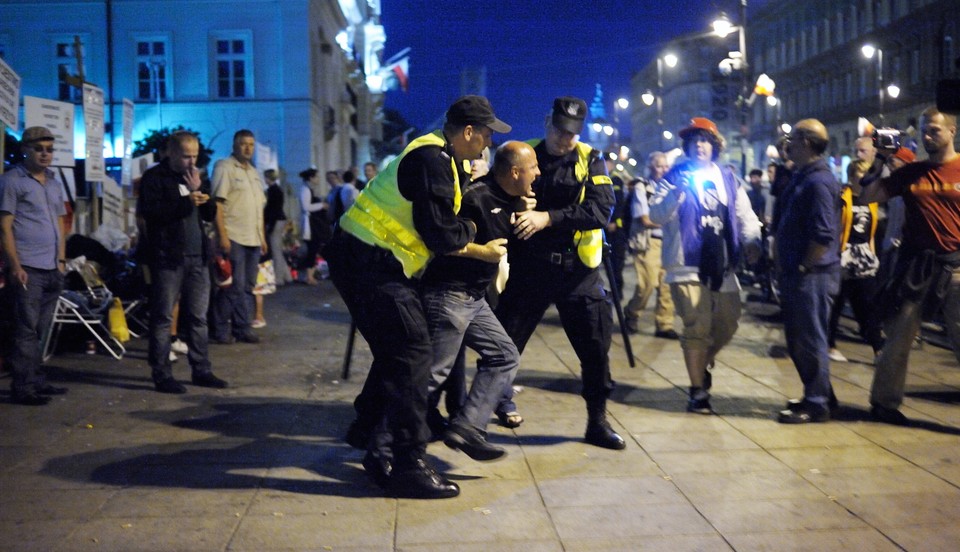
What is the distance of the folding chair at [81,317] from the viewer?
920 centimetres

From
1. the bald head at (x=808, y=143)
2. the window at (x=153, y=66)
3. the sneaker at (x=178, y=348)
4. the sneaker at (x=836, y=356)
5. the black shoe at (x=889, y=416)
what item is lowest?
the black shoe at (x=889, y=416)

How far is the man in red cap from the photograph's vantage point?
6824 mm

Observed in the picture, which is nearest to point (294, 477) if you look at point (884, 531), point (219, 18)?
point (884, 531)

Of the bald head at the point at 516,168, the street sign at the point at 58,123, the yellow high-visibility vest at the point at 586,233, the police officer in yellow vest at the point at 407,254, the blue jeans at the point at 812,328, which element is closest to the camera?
the police officer in yellow vest at the point at 407,254

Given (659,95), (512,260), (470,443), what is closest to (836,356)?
(512,260)

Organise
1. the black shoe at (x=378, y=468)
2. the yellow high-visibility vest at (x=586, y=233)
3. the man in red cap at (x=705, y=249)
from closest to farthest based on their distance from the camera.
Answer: the black shoe at (x=378, y=468), the yellow high-visibility vest at (x=586, y=233), the man in red cap at (x=705, y=249)

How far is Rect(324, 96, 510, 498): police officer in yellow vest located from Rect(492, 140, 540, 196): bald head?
18.2 inches

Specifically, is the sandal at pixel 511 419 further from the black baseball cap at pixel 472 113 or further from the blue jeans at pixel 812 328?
the black baseball cap at pixel 472 113

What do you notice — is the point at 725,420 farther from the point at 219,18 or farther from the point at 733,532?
the point at 219,18

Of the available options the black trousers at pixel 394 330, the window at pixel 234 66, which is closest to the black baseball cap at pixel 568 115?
the black trousers at pixel 394 330

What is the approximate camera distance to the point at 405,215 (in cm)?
485

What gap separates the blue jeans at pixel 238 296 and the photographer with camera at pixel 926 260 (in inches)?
240

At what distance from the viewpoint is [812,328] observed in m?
6.59

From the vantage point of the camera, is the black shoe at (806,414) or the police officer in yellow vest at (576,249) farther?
the black shoe at (806,414)
